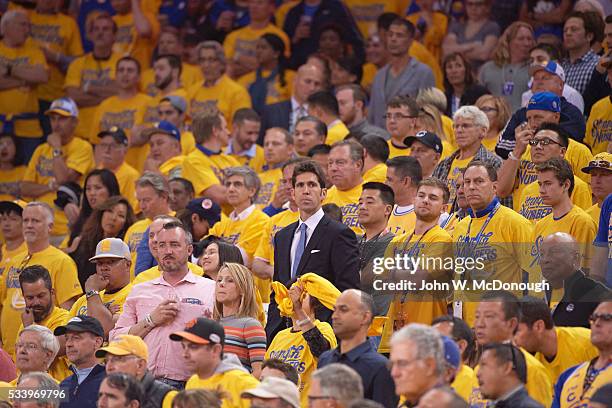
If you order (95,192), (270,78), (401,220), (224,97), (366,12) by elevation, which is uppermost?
(366,12)

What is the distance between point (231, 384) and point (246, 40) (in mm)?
9041

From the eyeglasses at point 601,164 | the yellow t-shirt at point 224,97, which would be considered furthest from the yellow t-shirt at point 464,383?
the yellow t-shirt at point 224,97

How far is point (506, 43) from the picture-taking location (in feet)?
49.7

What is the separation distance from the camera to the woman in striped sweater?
9.88m

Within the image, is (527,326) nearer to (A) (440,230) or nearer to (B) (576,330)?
(B) (576,330)

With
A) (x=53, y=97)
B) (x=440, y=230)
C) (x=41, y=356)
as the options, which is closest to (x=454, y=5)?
(x=53, y=97)

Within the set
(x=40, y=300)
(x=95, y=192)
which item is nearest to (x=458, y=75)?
(x=95, y=192)

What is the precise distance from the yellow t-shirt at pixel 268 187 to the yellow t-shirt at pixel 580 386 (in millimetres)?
5772

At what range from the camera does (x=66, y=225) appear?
51.2 feet

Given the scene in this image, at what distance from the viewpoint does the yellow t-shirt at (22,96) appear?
17422mm

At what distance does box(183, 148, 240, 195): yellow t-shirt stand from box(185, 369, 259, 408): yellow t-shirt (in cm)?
534

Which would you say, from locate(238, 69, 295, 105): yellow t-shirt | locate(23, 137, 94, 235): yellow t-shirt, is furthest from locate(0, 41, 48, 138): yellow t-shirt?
locate(238, 69, 295, 105): yellow t-shirt

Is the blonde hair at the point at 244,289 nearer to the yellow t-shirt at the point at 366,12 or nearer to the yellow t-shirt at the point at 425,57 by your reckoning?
the yellow t-shirt at the point at 425,57

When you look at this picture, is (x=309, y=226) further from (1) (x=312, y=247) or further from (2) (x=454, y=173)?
(2) (x=454, y=173)
